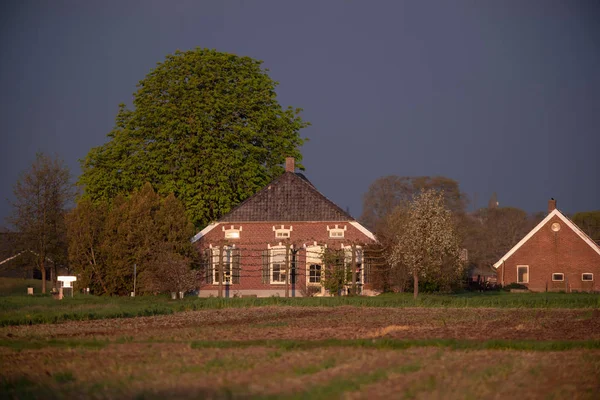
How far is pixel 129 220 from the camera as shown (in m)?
43.3

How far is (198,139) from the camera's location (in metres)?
49.2

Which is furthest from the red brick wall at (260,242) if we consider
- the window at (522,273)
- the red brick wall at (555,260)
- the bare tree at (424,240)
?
the window at (522,273)

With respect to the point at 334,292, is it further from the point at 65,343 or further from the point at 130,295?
the point at 65,343

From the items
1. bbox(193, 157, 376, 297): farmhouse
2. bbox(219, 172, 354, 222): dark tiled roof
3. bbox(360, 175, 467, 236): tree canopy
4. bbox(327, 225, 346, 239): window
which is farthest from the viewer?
bbox(360, 175, 467, 236): tree canopy

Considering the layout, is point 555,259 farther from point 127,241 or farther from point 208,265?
point 127,241

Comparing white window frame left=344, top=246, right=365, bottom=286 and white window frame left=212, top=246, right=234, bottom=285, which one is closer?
white window frame left=344, top=246, right=365, bottom=286

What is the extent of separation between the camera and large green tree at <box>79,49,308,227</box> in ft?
162

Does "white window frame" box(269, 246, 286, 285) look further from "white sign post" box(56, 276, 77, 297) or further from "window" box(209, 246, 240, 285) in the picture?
"white sign post" box(56, 276, 77, 297)

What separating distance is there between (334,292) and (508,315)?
47.4 ft

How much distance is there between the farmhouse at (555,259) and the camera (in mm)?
55000

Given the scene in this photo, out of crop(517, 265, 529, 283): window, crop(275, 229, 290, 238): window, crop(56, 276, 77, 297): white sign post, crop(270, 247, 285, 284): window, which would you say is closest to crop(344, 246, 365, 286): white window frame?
crop(275, 229, 290, 238): window

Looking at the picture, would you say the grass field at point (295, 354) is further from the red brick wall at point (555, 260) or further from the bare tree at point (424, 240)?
the red brick wall at point (555, 260)

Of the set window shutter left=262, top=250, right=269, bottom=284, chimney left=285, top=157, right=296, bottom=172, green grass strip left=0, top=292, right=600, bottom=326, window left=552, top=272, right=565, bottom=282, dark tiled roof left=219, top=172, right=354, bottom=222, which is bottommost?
green grass strip left=0, top=292, right=600, bottom=326

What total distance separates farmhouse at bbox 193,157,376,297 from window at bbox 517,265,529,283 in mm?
17017
